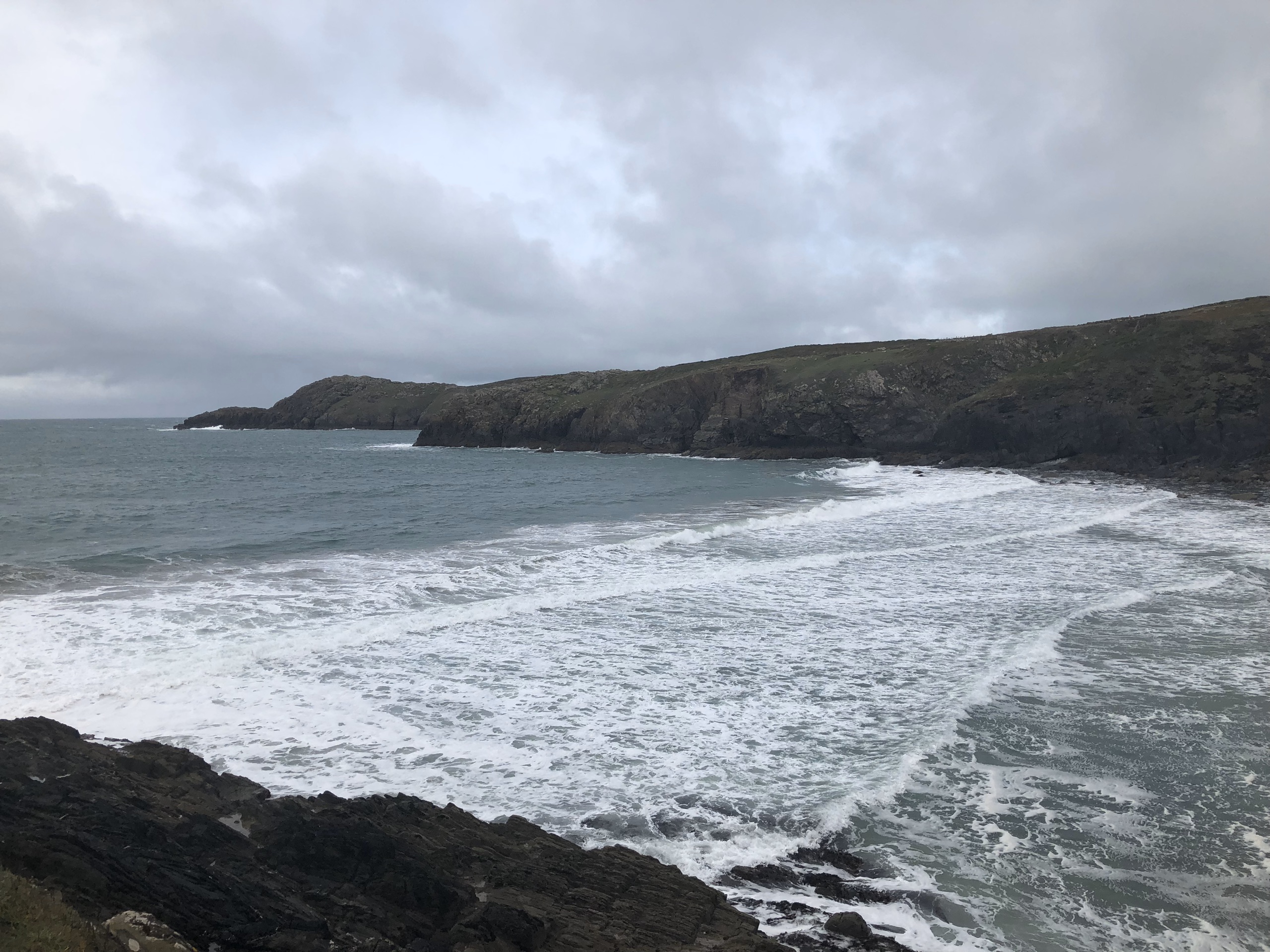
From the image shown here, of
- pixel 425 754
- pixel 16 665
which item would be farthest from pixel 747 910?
pixel 16 665

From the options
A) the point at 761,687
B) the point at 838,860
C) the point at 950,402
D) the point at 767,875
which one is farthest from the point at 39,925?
the point at 950,402

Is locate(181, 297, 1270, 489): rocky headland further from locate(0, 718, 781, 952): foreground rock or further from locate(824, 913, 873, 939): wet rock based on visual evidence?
locate(0, 718, 781, 952): foreground rock

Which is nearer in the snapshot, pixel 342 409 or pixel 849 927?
pixel 849 927

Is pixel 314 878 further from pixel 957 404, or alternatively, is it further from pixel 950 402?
pixel 950 402

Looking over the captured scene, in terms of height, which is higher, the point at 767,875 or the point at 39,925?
the point at 39,925

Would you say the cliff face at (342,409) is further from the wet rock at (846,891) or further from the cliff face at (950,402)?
the wet rock at (846,891)

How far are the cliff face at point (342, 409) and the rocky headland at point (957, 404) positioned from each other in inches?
1507

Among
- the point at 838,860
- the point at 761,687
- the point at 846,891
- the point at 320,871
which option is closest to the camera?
the point at 320,871

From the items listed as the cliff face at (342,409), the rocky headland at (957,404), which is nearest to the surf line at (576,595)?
the rocky headland at (957,404)

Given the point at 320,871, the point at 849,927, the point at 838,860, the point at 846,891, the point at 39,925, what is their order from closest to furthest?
the point at 39,925
the point at 849,927
the point at 320,871
the point at 846,891
the point at 838,860

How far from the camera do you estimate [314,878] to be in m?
5.51

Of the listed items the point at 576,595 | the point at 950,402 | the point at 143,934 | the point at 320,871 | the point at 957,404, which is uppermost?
the point at 950,402

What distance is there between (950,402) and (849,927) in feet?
202

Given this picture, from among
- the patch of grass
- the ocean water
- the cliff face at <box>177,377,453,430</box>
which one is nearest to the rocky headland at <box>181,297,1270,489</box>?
the ocean water
